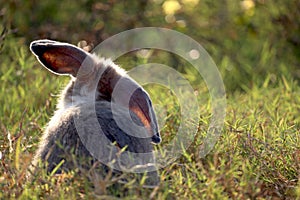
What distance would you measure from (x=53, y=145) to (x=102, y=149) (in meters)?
0.27

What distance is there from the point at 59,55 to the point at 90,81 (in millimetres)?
245

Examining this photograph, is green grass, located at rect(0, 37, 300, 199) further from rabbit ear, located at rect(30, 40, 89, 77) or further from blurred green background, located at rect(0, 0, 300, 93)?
blurred green background, located at rect(0, 0, 300, 93)

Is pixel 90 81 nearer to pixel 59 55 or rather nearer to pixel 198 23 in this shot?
pixel 59 55

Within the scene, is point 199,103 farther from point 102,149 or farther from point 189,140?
point 102,149

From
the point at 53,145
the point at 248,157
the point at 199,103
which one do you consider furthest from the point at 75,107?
the point at 199,103

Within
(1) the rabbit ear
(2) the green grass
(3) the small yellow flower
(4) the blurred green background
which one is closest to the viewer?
(2) the green grass

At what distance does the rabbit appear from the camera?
155 inches

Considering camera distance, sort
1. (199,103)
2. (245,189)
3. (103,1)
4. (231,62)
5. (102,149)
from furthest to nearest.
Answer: (103,1) < (231,62) < (199,103) < (102,149) < (245,189)

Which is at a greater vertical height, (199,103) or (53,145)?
(53,145)

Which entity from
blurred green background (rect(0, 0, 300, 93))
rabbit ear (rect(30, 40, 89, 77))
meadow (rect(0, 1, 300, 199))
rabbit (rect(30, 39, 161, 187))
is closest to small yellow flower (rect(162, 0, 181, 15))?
blurred green background (rect(0, 0, 300, 93))

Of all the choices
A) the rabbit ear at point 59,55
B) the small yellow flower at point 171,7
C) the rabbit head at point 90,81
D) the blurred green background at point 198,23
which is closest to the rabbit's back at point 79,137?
the rabbit head at point 90,81

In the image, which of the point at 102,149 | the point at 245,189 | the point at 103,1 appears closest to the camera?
the point at 245,189

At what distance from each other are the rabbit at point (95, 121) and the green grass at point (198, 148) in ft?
0.44

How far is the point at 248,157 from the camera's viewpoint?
4352mm
